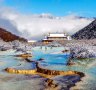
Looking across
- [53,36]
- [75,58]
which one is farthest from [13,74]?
[53,36]

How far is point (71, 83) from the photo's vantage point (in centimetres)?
2789

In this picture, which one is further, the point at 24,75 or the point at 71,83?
the point at 24,75

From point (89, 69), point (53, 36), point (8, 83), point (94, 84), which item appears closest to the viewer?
point (94, 84)

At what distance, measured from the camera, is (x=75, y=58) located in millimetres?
51812

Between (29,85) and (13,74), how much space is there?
6924mm

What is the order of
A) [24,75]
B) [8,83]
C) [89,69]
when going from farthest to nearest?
[89,69] → [24,75] → [8,83]

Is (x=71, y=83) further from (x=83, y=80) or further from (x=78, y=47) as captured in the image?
(x=78, y=47)

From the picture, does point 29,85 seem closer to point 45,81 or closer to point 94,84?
point 45,81

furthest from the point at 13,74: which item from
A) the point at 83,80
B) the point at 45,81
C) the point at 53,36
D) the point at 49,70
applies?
→ the point at 53,36

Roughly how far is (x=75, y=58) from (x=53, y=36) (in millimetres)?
103605

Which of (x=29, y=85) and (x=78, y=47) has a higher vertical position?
(x=78, y=47)

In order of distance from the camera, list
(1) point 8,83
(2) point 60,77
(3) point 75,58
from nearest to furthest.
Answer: (1) point 8,83 < (2) point 60,77 < (3) point 75,58

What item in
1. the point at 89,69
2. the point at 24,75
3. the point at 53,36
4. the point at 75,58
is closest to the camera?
the point at 24,75

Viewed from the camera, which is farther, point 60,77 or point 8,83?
point 60,77
